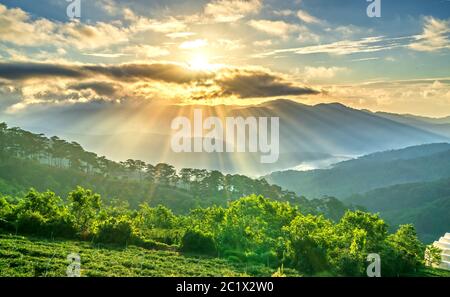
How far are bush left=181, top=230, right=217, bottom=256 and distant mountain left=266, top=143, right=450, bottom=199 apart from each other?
10072 cm

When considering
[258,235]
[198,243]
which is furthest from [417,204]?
[198,243]

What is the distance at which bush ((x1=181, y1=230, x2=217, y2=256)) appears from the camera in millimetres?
19469

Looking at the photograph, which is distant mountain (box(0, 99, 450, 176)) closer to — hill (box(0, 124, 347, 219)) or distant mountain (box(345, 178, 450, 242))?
hill (box(0, 124, 347, 219))

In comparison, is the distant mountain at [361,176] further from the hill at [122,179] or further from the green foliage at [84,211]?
the green foliage at [84,211]

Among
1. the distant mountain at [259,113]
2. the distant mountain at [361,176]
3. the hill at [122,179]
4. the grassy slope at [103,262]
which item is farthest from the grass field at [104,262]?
the distant mountain at [361,176]

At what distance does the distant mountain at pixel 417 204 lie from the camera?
2881 inches

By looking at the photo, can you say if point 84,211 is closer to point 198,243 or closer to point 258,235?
point 198,243

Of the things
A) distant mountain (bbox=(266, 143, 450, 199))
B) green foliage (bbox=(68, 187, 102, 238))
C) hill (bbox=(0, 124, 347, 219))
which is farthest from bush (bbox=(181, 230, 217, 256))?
distant mountain (bbox=(266, 143, 450, 199))

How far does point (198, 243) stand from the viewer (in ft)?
64.5

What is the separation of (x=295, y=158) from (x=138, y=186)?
38.9m

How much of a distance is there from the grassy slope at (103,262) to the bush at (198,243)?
38.0 inches

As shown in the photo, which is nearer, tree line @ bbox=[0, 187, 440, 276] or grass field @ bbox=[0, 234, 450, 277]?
grass field @ bbox=[0, 234, 450, 277]
